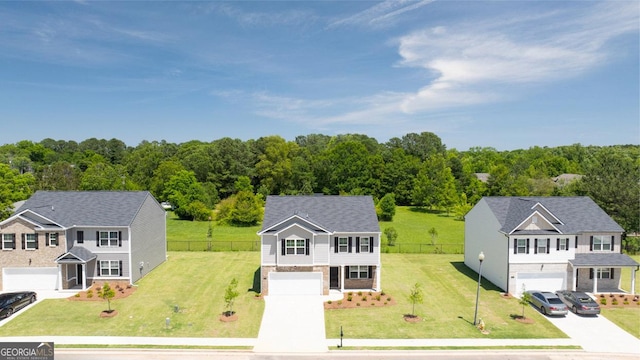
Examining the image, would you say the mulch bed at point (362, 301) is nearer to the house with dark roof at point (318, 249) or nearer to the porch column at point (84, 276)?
the house with dark roof at point (318, 249)

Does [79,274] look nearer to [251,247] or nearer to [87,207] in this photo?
[87,207]

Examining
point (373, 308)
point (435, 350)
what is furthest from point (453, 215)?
point (435, 350)

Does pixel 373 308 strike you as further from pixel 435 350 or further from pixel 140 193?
pixel 140 193

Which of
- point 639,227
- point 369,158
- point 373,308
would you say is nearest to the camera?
point 373,308

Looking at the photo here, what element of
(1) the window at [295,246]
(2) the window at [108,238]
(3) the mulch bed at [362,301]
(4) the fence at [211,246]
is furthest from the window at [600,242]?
(2) the window at [108,238]

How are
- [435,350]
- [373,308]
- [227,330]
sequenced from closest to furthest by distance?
[435,350] → [227,330] → [373,308]

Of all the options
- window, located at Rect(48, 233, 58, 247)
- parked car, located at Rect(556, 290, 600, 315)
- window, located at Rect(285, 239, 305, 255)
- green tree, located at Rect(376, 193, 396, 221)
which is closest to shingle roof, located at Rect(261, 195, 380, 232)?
window, located at Rect(285, 239, 305, 255)

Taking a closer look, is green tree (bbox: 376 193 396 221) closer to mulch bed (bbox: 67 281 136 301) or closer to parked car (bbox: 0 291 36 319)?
mulch bed (bbox: 67 281 136 301)
